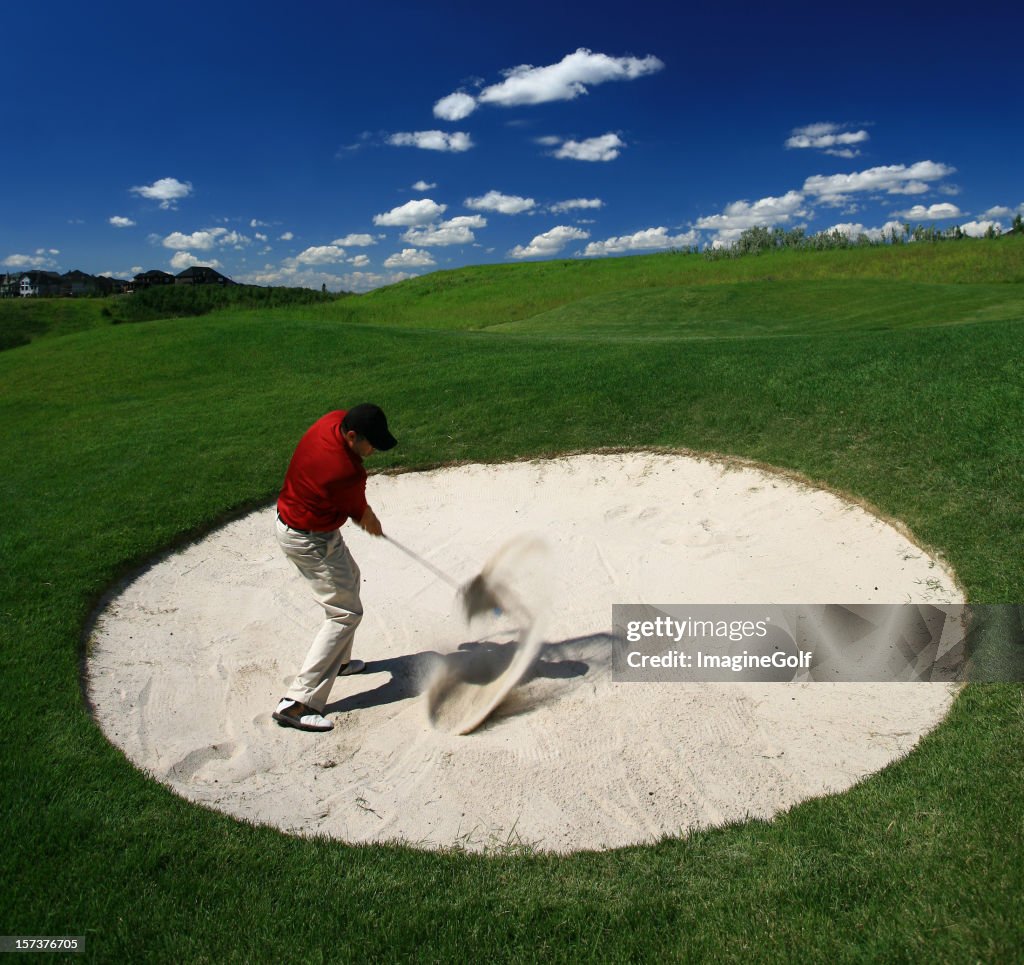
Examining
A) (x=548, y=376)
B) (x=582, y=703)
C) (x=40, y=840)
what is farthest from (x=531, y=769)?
(x=548, y=376)

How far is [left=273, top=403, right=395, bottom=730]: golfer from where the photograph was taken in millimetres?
6172

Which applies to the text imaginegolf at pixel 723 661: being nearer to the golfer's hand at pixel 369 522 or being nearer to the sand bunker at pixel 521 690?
the sand bunker at pixel 521 690

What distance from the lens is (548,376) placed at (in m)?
16.3

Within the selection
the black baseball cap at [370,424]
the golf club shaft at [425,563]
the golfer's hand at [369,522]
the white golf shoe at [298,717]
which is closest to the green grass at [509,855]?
the white golf shoe at [298,717]

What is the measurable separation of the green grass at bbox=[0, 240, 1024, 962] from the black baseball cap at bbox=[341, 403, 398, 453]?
298 centimetres

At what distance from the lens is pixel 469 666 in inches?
289

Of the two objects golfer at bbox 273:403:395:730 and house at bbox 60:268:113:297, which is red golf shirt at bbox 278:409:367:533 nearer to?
golfer at bbox 273:403:395:730

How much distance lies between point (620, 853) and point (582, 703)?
6.30ft

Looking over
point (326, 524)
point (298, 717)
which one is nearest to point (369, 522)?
point (326, 524)

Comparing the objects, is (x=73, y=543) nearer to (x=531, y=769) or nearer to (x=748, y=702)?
(x=531, y=769)

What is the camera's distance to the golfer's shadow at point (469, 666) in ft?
23.2

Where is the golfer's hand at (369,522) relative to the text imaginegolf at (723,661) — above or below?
above
